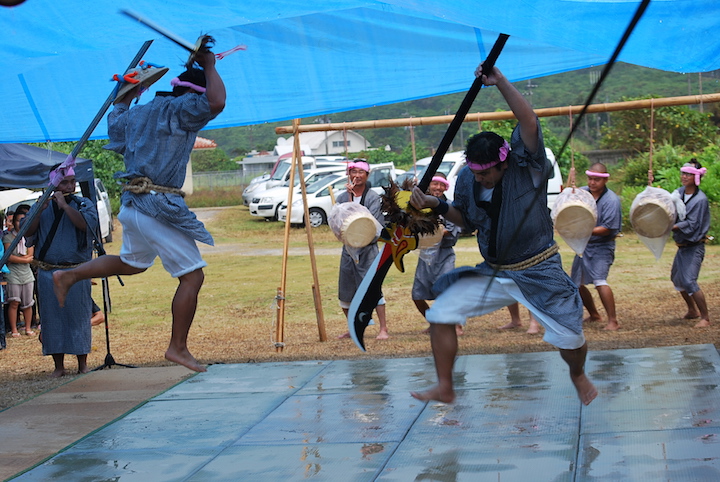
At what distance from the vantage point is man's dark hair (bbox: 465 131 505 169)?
393 centimetres

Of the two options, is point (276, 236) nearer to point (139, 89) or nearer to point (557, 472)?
point (139, 89)

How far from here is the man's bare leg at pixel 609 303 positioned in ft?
26.5

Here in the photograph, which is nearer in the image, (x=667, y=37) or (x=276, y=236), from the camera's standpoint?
(x=667, y=37)

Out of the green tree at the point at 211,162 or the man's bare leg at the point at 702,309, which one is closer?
the man's bare leg at the point at 702,309

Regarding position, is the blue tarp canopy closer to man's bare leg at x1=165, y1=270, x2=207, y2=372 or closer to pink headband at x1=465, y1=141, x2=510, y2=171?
pink headband at x1=465, y1=141, x2=510, y2=171

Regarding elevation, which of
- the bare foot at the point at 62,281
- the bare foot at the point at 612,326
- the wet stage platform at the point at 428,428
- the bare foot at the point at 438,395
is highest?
the bare foot at the point at 62,281

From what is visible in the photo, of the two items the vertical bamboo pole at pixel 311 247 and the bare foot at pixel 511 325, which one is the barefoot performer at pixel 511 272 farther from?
the bare foot at pixel 511 325

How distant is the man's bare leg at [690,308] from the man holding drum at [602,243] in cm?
81

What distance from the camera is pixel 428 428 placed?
458 centimetres

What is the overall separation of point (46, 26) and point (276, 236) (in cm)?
1588

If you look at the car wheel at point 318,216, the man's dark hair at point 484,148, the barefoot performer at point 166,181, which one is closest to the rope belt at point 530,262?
the man's dark hair at point 484,148

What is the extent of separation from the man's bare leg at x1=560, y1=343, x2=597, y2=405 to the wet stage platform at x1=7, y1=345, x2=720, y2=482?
0.80 feet

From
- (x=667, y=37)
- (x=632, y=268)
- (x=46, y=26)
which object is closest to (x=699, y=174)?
(x=667, y=37)

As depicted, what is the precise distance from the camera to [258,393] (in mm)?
5695
